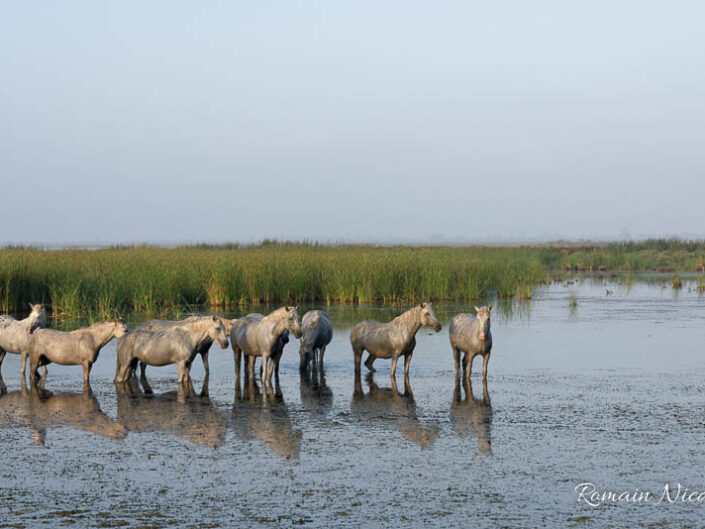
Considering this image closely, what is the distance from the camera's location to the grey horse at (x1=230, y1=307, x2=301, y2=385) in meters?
12.5

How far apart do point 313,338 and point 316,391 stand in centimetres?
173

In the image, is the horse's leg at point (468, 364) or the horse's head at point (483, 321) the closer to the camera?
the horse's head at point (483, 321)

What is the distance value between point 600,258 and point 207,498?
48.3 metres

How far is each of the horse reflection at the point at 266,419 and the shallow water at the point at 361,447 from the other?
28 mm

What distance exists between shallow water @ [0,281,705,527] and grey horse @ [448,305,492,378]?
348 millimetres

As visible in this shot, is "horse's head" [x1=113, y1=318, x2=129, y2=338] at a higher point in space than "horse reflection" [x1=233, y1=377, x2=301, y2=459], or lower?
higher

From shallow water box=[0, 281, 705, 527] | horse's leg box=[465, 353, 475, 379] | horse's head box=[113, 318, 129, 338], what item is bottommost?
shallow water box=[0, 281, 705, 527]

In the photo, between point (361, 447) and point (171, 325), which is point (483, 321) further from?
point (171, 325)

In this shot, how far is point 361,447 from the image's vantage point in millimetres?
8922

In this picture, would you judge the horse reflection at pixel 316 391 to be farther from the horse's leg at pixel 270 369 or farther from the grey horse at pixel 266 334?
the grey horse at pixel 266 334

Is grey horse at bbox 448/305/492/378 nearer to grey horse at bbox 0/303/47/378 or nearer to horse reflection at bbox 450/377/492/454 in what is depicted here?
horse reflection at bbox 450/377/492/454

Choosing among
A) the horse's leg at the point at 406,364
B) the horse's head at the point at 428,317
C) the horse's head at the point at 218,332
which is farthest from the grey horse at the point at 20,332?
the horse's head at the point at 428,317

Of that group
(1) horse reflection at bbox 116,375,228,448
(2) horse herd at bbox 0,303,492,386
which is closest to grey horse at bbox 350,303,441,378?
(2) horse herd at bbox 0,303,492,386

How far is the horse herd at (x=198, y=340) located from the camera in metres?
12.4
